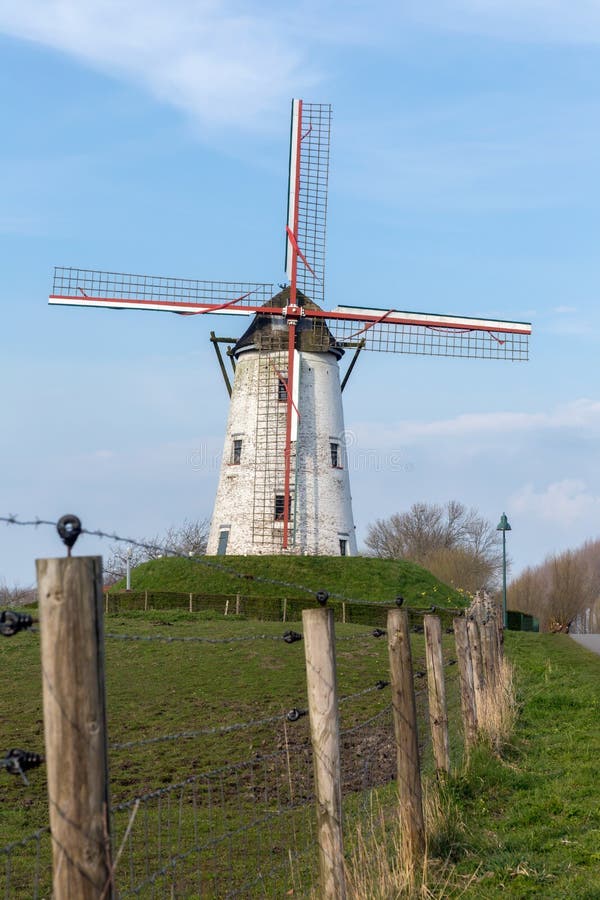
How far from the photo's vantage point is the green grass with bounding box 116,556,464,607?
41.7m

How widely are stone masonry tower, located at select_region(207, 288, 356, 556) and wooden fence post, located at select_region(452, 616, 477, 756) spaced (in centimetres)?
3095

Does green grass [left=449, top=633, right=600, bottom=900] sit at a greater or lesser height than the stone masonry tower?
lesser

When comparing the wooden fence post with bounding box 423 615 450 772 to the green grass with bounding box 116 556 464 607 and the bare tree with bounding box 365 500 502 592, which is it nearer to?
the green grass with bounding box 116 556 464 607

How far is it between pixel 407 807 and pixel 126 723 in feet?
34.6

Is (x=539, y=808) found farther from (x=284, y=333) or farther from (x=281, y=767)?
(x=284, y=333)

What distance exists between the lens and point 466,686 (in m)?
12.1

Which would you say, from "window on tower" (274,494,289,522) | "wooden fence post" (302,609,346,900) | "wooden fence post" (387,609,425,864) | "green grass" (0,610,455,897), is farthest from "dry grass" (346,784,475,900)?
"window on tower" (274,494,289,522)

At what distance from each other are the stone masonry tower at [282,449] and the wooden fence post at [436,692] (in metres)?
33.0

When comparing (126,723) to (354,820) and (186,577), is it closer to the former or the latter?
(354,820)

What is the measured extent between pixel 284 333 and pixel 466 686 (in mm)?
32875

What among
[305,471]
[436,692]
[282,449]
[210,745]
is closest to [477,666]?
[436,692]

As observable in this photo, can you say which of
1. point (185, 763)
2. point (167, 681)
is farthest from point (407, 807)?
point (167, 681)

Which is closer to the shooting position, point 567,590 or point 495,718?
point 495,718

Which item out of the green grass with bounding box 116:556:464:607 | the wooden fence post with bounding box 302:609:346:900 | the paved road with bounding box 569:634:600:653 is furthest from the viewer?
the green grass with bounding box 116:556:464:607
